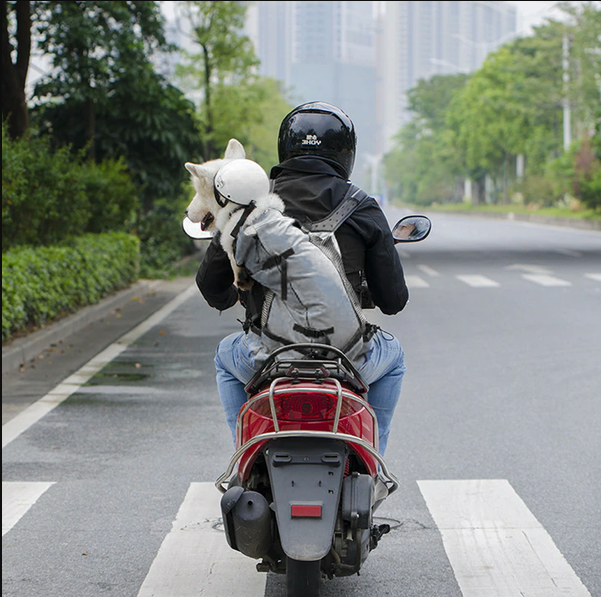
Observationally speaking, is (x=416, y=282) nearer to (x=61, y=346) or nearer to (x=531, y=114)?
(x=61, y=346)

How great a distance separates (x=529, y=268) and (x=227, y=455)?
53.8ft

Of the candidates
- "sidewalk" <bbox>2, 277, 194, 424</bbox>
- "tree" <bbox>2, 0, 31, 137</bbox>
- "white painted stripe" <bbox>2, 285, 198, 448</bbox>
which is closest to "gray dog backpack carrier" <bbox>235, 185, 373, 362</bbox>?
"white painted stripe" <bbox>2, 285, 198, 448</bbox>

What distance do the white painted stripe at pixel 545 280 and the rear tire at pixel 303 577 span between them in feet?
48.6

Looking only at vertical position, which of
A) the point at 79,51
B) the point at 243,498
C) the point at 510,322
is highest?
the point at 79,51

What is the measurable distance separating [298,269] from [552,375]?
5.93 meters

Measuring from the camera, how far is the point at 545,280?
719 inches

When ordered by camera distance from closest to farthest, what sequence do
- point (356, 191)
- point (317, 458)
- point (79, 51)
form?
point (317, 458) → point (356, 191) → point (79, 51)

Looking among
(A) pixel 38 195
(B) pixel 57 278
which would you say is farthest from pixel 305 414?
(A) pixel 38 195

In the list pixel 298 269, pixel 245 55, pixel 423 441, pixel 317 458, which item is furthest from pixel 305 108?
pixel 245 55

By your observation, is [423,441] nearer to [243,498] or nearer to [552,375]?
[552,375]

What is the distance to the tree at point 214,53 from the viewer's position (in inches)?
1089

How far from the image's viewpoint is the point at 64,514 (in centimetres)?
495

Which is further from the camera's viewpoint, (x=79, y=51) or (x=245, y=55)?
(x=245, y=55)

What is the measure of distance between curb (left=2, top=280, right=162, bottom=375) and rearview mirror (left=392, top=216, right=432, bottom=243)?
6228 millimetres
